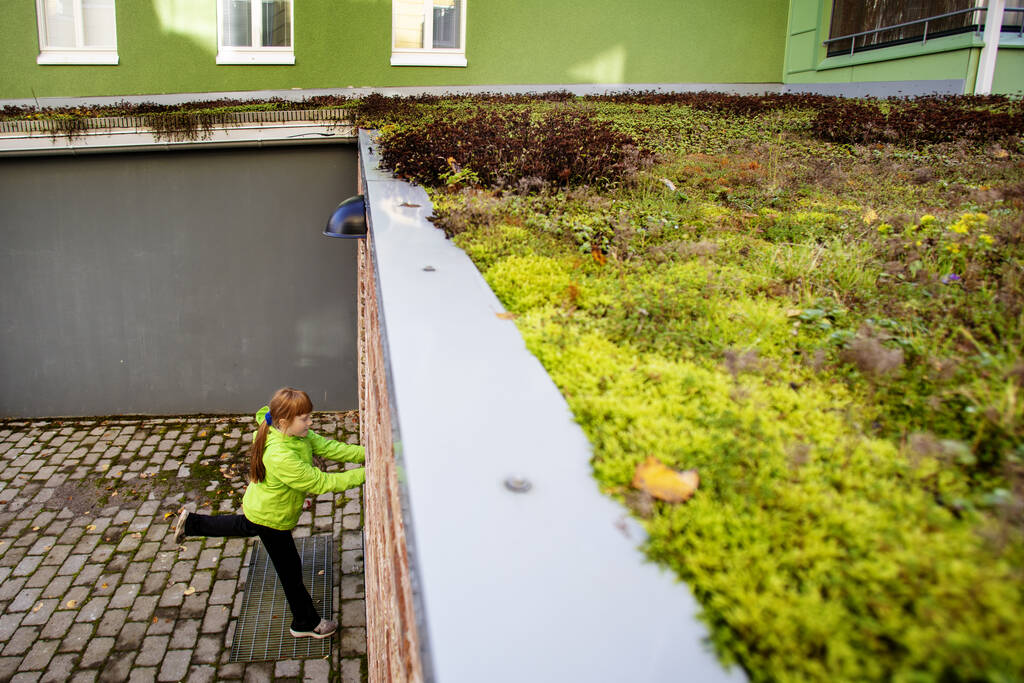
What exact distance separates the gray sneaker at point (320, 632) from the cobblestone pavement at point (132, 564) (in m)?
0.11

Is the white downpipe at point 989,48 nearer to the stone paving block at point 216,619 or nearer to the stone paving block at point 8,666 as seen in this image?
the stone paving block at point 216,619

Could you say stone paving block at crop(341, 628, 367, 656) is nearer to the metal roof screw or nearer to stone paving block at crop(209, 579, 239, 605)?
stone paving block at crop(209, 579, 239, 605)

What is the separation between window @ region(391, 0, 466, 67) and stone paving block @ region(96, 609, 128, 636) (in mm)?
12392

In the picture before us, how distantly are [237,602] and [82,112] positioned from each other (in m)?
8.98

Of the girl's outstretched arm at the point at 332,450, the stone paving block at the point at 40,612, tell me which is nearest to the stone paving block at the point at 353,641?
the girl's outstretched arm at the point at 332,450

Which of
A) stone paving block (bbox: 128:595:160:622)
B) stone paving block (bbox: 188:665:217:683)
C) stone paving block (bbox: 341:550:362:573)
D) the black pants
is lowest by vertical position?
stone paving block (bbox: 188:665:217:683)

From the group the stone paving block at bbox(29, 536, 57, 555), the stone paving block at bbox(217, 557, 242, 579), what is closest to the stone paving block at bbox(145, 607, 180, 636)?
the stone paving block at bbox(217, 557, 242, 579)

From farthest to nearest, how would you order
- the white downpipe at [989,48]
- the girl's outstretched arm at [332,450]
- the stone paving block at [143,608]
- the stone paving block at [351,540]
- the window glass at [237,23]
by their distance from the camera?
the window glass at [237,23], the white downpipe at [989,48], the stone paving block at [351,540], the stone paving block at [143,608], the girl's outstretched arm at [332,450]

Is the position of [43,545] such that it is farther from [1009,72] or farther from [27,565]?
[1009,72]

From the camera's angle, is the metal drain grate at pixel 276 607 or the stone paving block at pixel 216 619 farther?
the stone paving block at pixel 216 619

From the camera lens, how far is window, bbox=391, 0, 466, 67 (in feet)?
47.9

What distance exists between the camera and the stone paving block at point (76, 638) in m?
5.38

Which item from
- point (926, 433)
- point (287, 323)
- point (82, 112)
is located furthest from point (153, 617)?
point (82, 112)

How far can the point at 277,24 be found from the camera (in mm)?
14188
